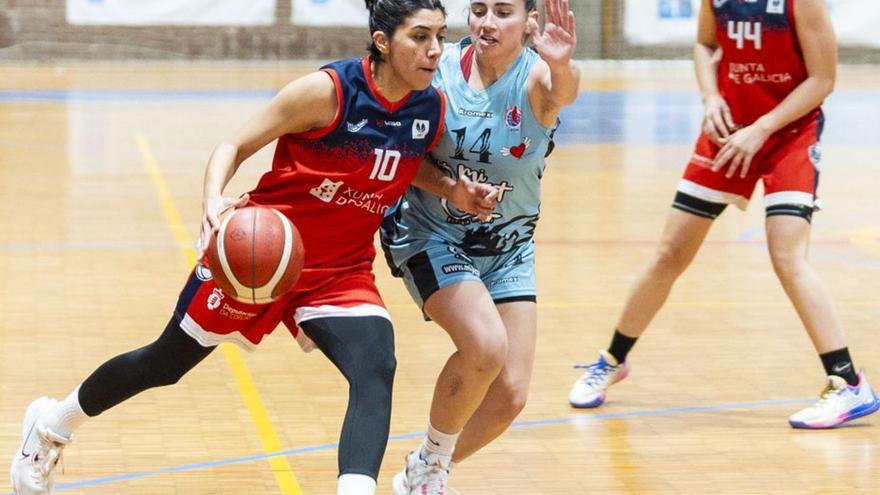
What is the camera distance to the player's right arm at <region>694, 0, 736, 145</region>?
5.74 meters

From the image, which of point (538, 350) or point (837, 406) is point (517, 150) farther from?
point (538, 350)

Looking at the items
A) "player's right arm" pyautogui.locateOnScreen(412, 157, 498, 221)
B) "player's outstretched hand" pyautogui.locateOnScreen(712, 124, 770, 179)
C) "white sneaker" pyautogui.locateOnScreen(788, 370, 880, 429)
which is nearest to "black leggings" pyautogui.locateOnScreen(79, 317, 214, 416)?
"player's right arm" pyautogui.locateOnScreen(412, 157, 498, 221)

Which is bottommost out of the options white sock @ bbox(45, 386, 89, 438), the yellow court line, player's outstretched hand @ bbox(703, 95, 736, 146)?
the yellow court line

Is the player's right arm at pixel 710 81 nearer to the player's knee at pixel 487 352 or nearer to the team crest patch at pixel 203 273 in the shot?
the player's knee at pixel 487 352

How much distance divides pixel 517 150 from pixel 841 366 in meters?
1.82

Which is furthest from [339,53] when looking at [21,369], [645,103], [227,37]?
[21,369]

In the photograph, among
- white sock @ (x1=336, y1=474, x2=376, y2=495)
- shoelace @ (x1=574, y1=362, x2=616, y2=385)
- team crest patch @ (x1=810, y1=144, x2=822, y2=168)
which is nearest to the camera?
white sock @ (x1=336, y1=474, x2=376, y2=495)

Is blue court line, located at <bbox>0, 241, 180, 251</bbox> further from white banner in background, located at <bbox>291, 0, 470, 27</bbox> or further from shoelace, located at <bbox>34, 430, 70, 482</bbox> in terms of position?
white banner in background, located at <bbox>291, 0, 470, 27</bbox>

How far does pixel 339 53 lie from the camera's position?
21703 millimetres

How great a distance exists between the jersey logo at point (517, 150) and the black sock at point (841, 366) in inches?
69.3

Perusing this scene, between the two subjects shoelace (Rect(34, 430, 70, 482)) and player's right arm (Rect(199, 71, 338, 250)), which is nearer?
player's right arm (Rect(199, 71, 338, 250))

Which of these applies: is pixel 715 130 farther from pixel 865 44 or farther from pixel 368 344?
pixel 865 44

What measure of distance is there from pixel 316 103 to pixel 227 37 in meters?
17.9

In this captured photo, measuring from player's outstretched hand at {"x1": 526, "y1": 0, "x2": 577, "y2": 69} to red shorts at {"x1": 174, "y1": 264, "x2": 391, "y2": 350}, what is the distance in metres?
0.85
